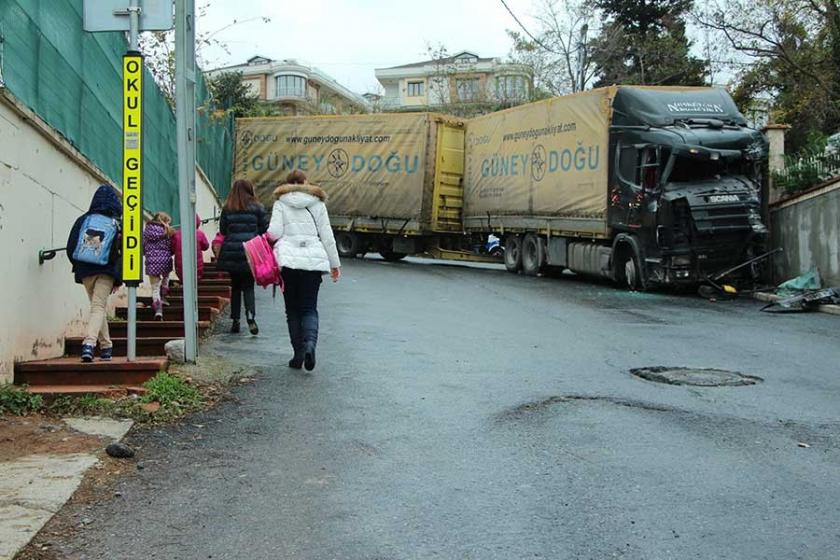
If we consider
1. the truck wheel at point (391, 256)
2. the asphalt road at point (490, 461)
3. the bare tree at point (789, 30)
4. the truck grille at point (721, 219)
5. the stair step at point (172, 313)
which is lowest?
the asphalt road at point (490, 461)

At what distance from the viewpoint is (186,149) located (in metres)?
7.43

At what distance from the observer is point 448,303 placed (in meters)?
13.8

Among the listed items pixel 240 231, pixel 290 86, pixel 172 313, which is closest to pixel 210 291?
pixel 172 313

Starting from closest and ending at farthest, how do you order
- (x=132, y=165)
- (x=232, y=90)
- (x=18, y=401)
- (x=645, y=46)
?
(x=18, y=401) < (x=132, y=165) < (x=645, y=46) < (x=232, y=90)

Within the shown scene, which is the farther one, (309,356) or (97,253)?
(309,356)

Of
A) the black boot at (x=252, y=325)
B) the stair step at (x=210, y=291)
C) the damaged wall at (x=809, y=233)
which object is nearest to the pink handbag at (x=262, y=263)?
the black boot at (x=252, y=325)

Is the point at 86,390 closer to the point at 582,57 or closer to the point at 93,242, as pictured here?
the point at 93,242

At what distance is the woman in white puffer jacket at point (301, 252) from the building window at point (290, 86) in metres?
72.9

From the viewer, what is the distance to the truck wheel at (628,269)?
55.5 feet

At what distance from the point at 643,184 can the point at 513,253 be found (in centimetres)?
593

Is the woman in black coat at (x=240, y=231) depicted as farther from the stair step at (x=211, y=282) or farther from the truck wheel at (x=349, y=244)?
the truck wheel at (x=349, y=244)

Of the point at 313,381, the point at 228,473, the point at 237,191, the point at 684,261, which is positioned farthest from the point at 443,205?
the point at 228,473

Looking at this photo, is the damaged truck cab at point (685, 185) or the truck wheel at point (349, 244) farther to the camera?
the truck wheel at point (349, 244)

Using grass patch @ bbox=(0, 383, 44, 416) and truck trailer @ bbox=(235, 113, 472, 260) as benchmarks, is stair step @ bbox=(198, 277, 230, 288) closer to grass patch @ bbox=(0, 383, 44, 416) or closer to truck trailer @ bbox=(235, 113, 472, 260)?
grass patch @ bbox=(0, 383, 44, 416)
